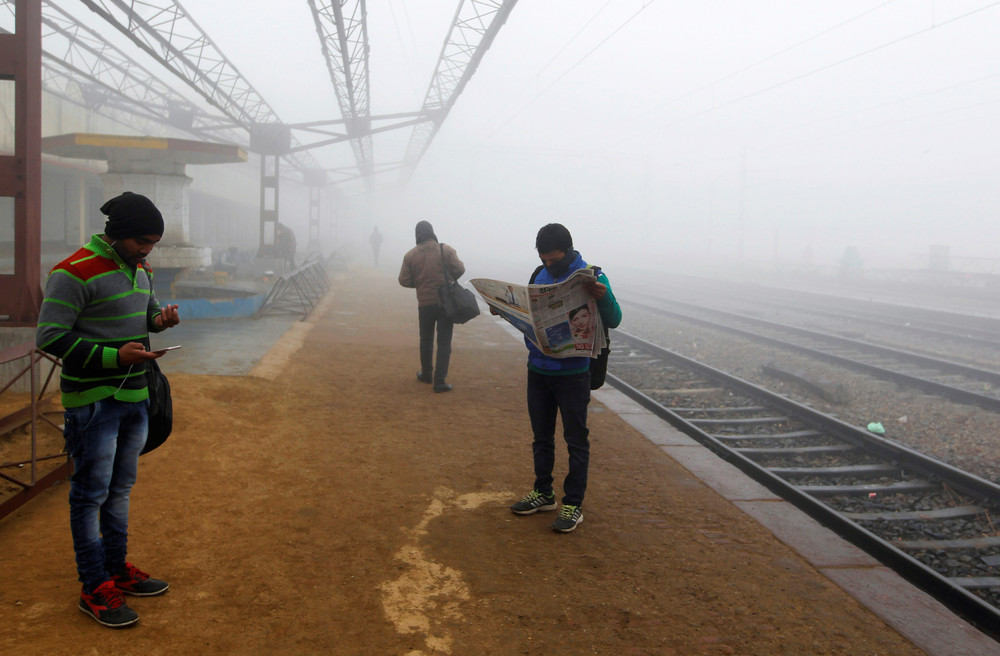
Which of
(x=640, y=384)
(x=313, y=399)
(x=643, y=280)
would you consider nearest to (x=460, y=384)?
(x=313, y=399)

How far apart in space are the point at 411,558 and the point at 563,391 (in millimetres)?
1274

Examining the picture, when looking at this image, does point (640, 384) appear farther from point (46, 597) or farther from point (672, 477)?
point (46, 597)

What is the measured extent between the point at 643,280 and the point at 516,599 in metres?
27.6

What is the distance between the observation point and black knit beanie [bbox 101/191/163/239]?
2.78 metres

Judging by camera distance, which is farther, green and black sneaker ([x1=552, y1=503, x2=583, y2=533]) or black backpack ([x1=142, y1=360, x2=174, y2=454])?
green and black sneaker ([x1=552, y1=503, x2=583, y2=533])

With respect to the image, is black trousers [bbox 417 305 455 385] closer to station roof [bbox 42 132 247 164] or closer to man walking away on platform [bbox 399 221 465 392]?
man walking away on platform [bbox 399 221 465 392]

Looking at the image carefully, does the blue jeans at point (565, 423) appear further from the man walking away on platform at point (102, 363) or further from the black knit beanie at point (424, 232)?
the black knit beanie at point (424, 232)

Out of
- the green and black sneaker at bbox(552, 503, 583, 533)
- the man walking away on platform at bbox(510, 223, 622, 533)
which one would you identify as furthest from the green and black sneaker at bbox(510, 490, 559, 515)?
the green and black sneaker at bbox(552, 503, 583, 533)

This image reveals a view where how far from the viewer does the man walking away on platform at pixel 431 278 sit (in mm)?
7297

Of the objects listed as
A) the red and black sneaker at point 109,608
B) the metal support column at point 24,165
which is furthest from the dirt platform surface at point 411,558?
the metal support column at point 24,165

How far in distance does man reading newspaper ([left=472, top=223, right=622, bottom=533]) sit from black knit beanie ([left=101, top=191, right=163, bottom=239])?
6.09 ft

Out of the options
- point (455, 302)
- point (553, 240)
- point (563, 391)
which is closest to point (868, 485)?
point (563, 391)

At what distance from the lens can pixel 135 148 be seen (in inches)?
507

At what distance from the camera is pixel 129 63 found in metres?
20.0
